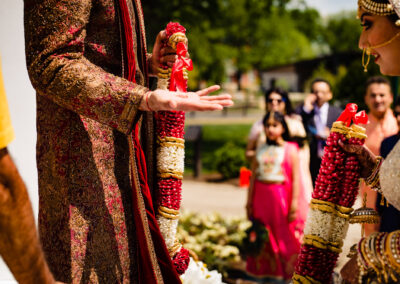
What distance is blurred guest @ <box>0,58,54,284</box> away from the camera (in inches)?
46.8

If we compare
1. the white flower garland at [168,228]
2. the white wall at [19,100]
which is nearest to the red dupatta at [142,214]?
the white flower garland at [168,228]

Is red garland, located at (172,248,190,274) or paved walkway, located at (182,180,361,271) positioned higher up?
red garland, located at (172,248,190,274)

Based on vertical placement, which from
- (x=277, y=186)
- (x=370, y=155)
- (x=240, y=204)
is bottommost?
(x=240, y=204)

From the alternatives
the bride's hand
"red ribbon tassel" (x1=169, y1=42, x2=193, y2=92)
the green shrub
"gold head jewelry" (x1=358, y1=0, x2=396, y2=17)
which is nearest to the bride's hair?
"gold head jewelry" (x1=358, y1=0, x2=396, y2=17)

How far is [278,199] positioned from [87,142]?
10.7 feet

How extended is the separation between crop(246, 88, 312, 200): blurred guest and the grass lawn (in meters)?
6.09

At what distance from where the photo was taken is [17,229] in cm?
122

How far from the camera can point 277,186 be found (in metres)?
4.69

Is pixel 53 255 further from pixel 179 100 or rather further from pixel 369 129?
pixel 369 129

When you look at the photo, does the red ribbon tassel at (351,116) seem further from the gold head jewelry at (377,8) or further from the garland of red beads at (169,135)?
the garland of red beads at (169,135)

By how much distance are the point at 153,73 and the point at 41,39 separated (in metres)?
0.66

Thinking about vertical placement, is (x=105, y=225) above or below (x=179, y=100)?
below

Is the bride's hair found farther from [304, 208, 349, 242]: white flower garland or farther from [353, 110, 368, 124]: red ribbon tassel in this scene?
[304, 208, 349, 242]: white flower garland

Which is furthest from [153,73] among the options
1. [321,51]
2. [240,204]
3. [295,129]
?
[321,51]
